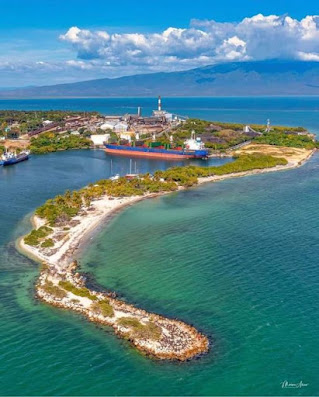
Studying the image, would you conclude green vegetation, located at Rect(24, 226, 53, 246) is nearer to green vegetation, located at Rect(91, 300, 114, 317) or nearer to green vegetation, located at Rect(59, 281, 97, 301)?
green vegetation, located at Rect(59, 281, 97, 301)

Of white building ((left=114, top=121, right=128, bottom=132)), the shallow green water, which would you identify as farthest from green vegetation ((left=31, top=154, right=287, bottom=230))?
white building ((left=114, top=121, right=128, bottom=132))

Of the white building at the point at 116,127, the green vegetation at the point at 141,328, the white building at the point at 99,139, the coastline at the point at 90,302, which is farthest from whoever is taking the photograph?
the white building at the point at 116,127

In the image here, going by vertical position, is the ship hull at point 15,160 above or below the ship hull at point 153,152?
below

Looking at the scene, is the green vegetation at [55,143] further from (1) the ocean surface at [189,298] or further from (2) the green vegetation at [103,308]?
(2) the green vegetation at [103,308]

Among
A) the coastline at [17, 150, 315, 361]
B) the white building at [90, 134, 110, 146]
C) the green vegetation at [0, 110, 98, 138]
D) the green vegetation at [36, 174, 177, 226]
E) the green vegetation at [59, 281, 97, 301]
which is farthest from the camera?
the green vegetation at [0, 110, 98, 138]

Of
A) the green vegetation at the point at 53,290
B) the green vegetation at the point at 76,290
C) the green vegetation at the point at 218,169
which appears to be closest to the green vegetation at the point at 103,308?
the green vegetation at the point at 76,290

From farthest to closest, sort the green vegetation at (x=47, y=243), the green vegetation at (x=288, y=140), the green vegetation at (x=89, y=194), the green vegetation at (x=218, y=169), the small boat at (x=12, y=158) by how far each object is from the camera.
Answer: the green vegetation at (x=288, y=140), the small boat at (x=12, y=158), the green vegetation at (x=218, y=169), the green vegetation at (x=89, y=194), the green vegetation at (x=47, y=243)

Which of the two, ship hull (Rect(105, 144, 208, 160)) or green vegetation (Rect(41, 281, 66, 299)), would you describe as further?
ship hull (Rect(105, 144, 208, 160))

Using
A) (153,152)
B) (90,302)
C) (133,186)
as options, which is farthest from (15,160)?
(90,302)
